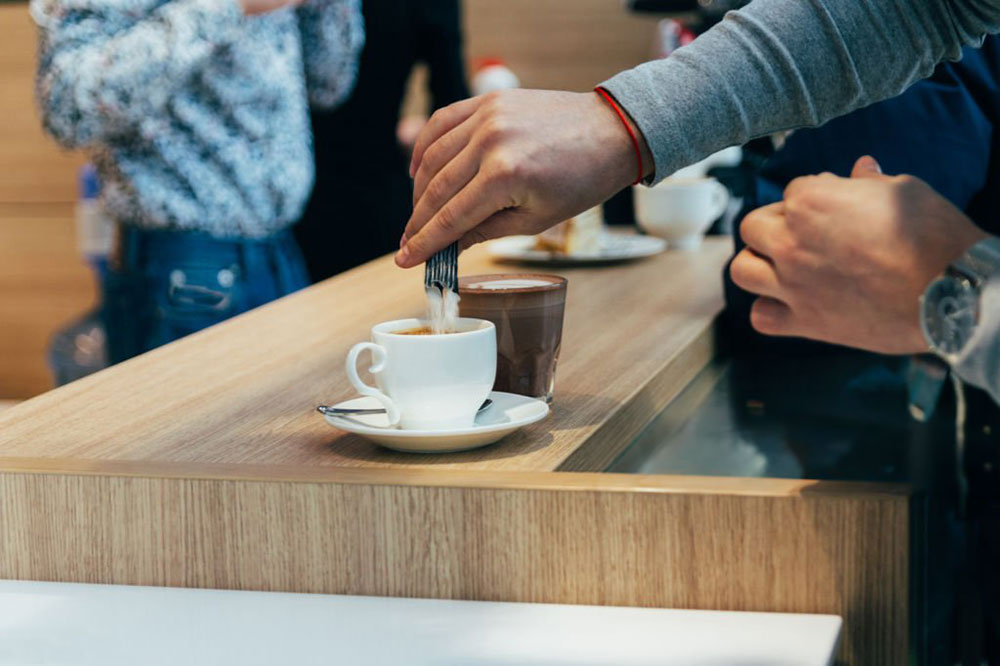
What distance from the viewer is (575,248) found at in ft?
6.25

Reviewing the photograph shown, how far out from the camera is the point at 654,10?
3293 mm

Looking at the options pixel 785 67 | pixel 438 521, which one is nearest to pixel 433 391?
pixel 438 521

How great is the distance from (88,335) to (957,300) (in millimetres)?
2492

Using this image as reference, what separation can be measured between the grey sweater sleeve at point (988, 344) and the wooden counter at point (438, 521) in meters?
0.11

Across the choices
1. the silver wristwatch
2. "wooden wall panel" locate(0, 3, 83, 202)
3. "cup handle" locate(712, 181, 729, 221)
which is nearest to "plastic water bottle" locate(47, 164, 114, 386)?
"wooden wall panel" locate(0, 3, 83, 202)

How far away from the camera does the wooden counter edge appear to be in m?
0.80

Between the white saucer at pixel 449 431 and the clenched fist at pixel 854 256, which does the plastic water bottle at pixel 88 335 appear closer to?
the white saucer at pixel 449 431

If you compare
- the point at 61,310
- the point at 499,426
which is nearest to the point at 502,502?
the point at 499,426

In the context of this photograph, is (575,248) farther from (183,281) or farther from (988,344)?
(988,344)

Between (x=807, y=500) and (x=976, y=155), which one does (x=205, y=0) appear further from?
(x=807, y=500)

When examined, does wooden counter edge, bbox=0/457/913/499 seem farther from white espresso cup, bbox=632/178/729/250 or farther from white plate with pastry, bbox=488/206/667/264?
white espresso cup, bbox=632/178/729/250

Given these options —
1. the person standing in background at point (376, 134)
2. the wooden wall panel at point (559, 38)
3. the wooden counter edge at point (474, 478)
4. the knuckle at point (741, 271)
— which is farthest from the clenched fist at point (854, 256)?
the wooden wall panel at point (559, 38)

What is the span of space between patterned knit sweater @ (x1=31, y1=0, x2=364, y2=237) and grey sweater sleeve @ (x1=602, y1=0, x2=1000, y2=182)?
110cm

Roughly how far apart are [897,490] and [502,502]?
254 mm
